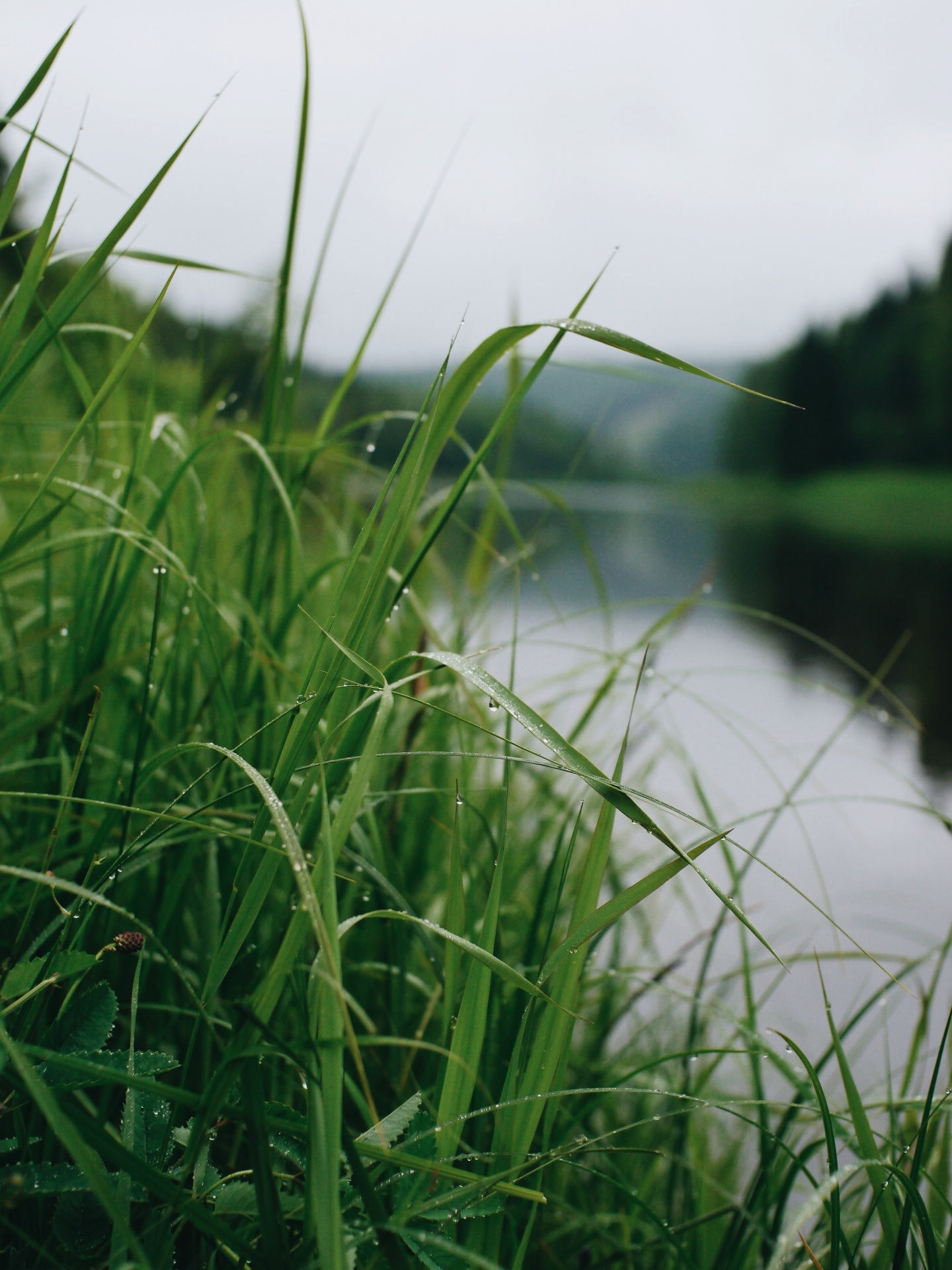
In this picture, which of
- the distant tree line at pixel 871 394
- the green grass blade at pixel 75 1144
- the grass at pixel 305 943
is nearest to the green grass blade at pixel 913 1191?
the grass at pixel 305 943

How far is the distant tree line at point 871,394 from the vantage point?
1906cm

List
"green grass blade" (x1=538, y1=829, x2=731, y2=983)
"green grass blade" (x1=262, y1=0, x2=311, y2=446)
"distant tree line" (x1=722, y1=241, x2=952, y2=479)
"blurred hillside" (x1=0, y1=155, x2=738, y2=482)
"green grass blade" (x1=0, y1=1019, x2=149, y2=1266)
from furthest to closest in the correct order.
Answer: "distant tree line" (x1=722, y1=241, x2=952, y2=479), "blurred hillside" (x1=0, y1=155, x2=738, y2=482), "green grass blade" (x1=262, y1=0, x2=311, y2=446), "green grass blade" (x1=538, y1=829, x2=731, y2=983), "green grass blade" (x1=0, y1=1019, x2=149, y2=1266)

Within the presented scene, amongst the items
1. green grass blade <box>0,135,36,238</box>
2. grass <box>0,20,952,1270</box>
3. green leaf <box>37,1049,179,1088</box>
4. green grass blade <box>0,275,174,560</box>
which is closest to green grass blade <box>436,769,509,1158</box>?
grass <box>0,20,952,1270</box>

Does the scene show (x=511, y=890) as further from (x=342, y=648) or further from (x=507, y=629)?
(x=507, y=629)

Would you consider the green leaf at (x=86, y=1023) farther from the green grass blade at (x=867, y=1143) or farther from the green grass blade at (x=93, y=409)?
the green grass blade at (x=867, y=1143)

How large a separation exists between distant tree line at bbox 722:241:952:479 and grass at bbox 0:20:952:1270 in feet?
65.5

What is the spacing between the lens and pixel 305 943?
630 millimetres

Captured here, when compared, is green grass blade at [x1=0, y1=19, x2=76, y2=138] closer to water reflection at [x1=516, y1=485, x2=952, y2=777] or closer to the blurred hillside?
the blurred hillside

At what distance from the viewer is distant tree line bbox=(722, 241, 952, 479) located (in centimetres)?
1906

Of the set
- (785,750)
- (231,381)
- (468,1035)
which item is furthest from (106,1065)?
(231,381)

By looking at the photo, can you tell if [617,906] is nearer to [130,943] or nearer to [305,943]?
[130,943]

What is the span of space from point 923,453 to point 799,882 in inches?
832

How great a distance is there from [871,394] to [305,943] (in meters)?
24.6

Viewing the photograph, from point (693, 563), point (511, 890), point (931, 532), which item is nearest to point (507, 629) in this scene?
point (511, 890)
